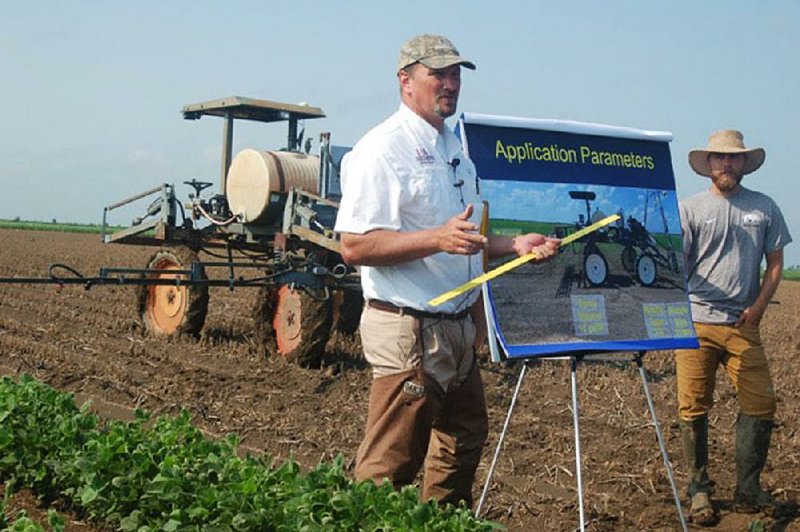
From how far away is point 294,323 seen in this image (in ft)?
32.5

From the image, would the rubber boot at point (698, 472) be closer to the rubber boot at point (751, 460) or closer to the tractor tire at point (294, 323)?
the rubber boot at point (751, 460)

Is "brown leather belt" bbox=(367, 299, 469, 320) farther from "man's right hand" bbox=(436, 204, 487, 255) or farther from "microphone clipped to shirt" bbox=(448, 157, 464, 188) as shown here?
"microphone clipped to shirt" bbox=(448, 157, 464, 188)

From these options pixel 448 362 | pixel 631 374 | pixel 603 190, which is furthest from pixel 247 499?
pixel 631 374

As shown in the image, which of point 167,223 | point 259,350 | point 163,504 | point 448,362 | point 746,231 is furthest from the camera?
point 167,223

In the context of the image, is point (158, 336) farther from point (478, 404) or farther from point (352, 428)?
point (478, 404)

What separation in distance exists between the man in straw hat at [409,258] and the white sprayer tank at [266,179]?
6689 mm

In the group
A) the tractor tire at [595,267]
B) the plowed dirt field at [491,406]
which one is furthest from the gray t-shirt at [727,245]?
the tractor tire at [595,267]

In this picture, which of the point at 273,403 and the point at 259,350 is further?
the point at 259,350

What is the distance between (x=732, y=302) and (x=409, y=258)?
108 inches

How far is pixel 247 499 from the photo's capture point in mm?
3896

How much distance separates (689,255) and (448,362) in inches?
97.5

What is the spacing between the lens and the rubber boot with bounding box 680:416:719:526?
17.7ft

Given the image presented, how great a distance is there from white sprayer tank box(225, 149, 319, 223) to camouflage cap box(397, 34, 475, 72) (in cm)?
677

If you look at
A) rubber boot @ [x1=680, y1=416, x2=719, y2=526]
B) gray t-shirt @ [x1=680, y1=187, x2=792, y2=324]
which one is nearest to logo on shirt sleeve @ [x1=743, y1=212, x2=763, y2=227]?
gray t-shirt @ [x1=680, y1=187, x2=792, y2=324]
